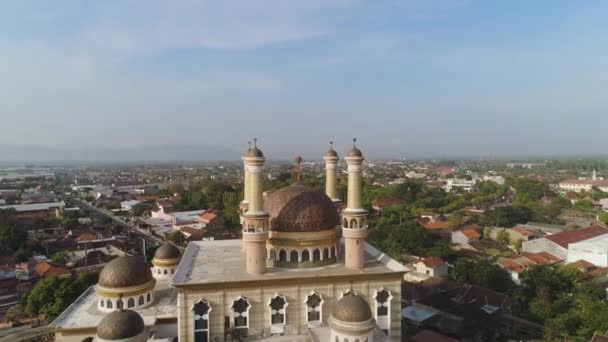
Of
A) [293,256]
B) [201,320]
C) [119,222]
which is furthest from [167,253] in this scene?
[119,222]

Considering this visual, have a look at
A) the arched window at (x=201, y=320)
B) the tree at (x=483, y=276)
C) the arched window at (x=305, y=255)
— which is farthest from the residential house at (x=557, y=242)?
the arched window at (x=201, y=320)

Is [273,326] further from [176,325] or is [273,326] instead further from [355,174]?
[355,174]

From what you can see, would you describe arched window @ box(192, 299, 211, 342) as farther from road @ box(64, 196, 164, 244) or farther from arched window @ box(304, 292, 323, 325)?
road @ box(64, 196, 164, 244)

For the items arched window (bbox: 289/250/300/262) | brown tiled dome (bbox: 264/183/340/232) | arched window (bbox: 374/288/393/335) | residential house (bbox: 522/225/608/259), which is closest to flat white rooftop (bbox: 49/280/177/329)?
arched window (bbox: 289/250/300/262)

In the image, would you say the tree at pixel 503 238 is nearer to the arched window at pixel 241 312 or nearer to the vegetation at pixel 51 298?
the arched window at pixel 241 312

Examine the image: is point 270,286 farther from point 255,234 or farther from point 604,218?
point 604,218
